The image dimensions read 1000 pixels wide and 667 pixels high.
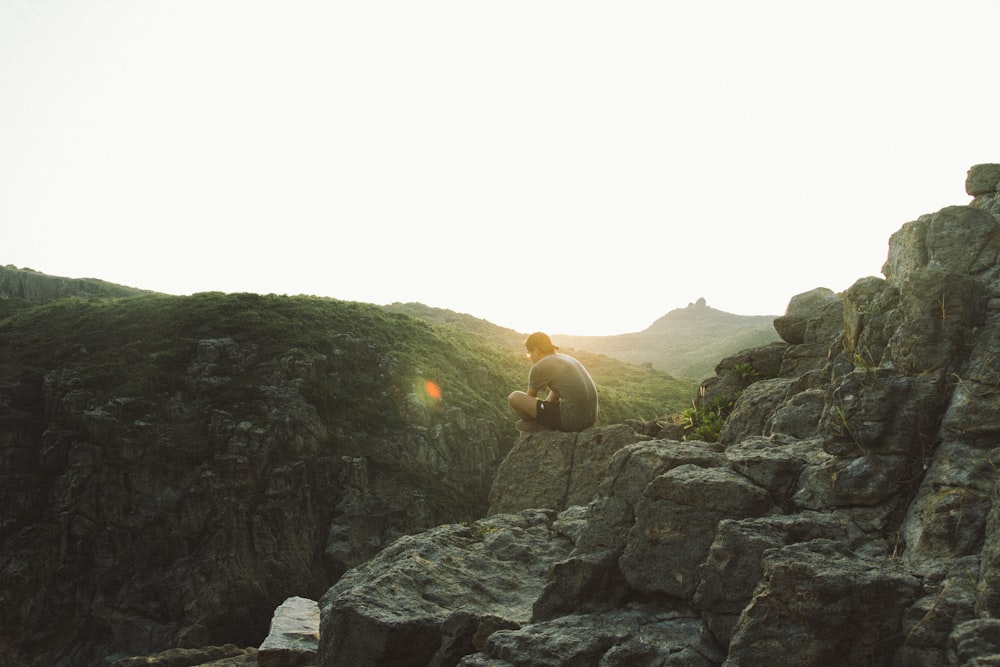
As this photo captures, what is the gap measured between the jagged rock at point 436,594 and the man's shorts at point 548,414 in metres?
4.47

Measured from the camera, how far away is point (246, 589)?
26.3m

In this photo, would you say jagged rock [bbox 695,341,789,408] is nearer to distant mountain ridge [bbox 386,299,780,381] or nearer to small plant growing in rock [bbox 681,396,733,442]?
small plant growing in rock [bbox 681,396,733,442]

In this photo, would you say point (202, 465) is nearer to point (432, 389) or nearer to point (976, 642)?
point (432, 389)

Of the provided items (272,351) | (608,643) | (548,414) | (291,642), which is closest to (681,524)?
(608,643)

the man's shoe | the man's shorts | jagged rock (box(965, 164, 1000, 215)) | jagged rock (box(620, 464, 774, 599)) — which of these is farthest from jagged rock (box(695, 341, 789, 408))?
jagged rock (box(620, 464, 774, 599))

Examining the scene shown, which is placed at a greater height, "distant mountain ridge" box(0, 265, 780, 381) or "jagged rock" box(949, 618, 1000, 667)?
"distant mountain ridge" box(0, 265, 780, 381)

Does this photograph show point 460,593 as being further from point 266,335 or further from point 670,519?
point 266,335

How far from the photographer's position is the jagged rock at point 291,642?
963 cm

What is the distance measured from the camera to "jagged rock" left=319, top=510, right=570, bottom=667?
7.20 meters

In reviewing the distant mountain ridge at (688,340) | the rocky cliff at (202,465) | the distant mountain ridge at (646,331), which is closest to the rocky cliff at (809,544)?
the rocky cliff at (202,465)

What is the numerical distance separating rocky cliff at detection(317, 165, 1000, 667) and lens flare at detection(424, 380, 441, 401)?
28052 millimetres

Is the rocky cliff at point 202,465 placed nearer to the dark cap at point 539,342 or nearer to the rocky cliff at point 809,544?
the dark cap at point 539,342

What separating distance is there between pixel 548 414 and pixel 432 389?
78.1 ft

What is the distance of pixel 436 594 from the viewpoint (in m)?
8.02
